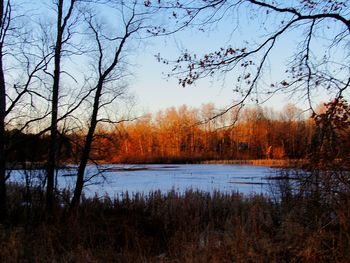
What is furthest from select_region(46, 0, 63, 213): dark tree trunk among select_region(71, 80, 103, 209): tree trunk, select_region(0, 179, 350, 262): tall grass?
select_region(71, 80, 103, 209): tree trunk

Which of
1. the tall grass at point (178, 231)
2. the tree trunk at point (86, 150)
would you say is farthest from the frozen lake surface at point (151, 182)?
the tall grass at point (178, 231)

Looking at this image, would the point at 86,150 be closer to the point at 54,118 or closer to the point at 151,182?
the point at 54,118

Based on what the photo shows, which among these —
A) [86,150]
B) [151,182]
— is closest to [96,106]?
[86,150]

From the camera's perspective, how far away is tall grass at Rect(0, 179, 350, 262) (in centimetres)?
542

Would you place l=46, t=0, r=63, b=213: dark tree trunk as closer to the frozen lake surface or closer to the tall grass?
the tall grass

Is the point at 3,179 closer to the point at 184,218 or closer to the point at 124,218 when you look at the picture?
the point at 124,218

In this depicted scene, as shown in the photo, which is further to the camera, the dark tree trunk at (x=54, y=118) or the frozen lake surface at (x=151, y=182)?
the frozen lake surface at (x=151, y=182)

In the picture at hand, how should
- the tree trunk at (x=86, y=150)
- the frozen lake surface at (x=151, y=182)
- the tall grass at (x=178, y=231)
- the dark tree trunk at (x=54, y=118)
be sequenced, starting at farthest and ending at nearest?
the frozen lake surface at (x=151, y=182)
the tree trunk at (x=86, y=150)
the dark tree trunk at (x=54, y=118)
the tall grass at (x=178, y=231)

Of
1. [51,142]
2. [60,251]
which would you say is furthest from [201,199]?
[60,251]

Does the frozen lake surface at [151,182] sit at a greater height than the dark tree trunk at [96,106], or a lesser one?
lesser

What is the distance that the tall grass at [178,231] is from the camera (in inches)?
213

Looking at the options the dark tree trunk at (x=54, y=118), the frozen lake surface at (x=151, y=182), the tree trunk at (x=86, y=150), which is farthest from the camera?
the frozen lake surface at (x=151, y=182)

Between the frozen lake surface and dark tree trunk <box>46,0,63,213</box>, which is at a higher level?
dark tree trunk <box>46,0,63,213</box>

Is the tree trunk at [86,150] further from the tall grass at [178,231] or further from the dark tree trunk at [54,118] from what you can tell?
the dark tree trunk at [54,118]
